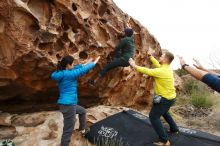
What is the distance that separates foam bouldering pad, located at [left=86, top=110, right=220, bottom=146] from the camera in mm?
7301

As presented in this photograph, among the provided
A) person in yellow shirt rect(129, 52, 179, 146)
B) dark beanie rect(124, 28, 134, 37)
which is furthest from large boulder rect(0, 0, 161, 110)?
person in yellow shirt rect(129, 52, 179, 146)

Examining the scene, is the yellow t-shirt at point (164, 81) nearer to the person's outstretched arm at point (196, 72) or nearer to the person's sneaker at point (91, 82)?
the person's sneaker at point (91, 82)

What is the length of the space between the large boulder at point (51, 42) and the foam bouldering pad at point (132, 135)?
124 cm

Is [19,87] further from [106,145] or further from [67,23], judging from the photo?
[106,145]

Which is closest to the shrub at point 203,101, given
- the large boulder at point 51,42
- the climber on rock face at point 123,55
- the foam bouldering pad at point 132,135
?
the large boulder at point 51,42

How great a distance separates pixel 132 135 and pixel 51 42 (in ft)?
8.38

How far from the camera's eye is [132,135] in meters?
7.67

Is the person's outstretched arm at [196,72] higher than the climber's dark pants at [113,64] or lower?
higher

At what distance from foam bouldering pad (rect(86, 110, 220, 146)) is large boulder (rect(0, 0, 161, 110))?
124cm

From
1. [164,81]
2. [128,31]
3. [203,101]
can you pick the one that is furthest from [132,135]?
[203,101]

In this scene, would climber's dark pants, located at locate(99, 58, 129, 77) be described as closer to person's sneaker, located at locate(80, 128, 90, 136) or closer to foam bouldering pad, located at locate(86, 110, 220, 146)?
foam bouldering pad, located at locate(86, 110, 220, 146)

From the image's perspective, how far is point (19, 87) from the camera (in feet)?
26.1

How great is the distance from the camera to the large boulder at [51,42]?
277 inches

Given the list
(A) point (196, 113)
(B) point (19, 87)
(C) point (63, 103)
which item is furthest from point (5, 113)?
(A) point (196, 113)
